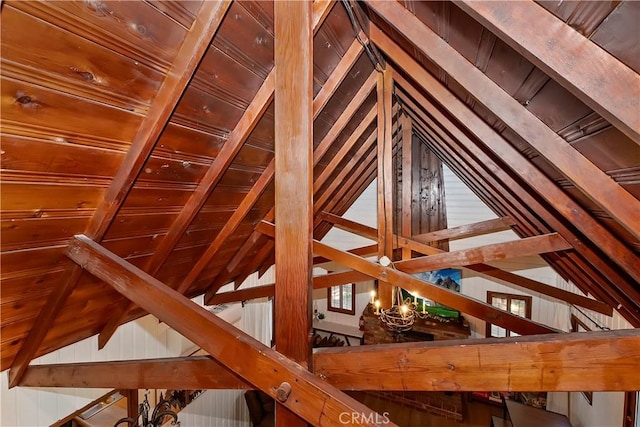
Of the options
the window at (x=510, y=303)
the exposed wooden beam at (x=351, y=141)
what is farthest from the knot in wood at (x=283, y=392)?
the window at (x=510, y=303)

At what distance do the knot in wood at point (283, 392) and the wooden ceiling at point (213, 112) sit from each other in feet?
3.53

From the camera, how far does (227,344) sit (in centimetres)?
111

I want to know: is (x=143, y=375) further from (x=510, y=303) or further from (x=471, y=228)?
(x=510, y=303)

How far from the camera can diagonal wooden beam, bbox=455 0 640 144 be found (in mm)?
600

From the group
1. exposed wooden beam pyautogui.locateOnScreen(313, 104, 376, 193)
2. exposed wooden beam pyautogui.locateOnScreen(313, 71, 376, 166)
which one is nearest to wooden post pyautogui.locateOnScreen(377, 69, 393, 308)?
exposed wooden beam pyautogui.locateOnScreen(313, 71, 376, 166)

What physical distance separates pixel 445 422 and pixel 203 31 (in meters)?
6.25

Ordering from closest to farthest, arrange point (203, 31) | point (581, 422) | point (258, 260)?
point (203, 31) < point (258, 260) < point (581, 422)

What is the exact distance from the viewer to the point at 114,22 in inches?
37.4

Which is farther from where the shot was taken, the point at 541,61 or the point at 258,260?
the point at 258,260

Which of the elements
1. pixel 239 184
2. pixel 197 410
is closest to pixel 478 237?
→ pixel 239 184

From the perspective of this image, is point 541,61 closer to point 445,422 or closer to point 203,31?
point 203,31

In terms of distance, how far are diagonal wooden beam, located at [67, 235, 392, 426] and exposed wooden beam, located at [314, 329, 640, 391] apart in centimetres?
19

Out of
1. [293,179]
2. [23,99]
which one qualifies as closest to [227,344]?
[293,179]
